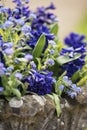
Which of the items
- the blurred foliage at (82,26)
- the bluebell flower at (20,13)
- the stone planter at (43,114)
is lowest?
the stone planter at (43,114)

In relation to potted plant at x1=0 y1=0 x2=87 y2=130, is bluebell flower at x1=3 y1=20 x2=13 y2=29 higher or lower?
higher

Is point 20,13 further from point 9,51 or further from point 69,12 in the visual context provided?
point 69,12

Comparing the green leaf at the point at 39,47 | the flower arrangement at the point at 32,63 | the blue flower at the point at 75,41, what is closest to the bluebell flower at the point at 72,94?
the flower arrangement at the point at 32,63

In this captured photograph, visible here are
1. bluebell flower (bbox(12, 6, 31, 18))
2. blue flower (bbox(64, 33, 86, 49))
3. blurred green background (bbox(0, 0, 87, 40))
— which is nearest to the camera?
bluebell flower (bbox(12, 6, 31, 18))

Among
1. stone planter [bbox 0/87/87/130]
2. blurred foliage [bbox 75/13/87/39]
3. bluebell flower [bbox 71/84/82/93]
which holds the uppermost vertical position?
blurred foliage [bbox 75/13/87/39]

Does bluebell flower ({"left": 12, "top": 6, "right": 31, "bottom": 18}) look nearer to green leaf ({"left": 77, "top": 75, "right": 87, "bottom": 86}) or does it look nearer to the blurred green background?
green leaf ({"left": 77, "top": 75, "right": 87, "bottom": 86})

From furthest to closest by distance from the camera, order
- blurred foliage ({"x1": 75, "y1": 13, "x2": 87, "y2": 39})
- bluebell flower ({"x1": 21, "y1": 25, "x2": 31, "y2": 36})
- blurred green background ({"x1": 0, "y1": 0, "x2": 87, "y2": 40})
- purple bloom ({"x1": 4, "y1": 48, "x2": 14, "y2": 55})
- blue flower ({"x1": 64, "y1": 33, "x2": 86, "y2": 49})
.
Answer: blurred green background ({"x1": 0, "y1": 0, "x2": 87, "y2": 40})
blurred foliage ({"x1": 75, "y1": 13, "x2": 87, "y2": 39})
blue flower ({"x1": 64, "y1": 33, "x2": 86, "y2": 49})
bluebell flower ({"x1": 21, "y1": 25, "x2": 31, "y2": 36})
purple bloom ({"x1": 4, "y1": 48, "x2": 14, "y2": 55})

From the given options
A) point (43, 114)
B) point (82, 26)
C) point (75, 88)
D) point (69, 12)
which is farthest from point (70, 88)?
point (69, 12)

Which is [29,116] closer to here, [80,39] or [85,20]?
[80,39]

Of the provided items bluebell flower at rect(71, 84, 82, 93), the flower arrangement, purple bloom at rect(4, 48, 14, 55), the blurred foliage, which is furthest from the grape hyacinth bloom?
the blurred foliage

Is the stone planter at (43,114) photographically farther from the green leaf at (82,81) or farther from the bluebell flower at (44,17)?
the bluebell flower at (44,17)
